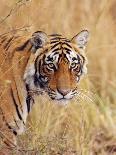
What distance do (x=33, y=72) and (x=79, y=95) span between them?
1.15 feet

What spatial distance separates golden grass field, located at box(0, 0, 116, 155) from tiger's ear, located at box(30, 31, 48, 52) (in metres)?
0.08

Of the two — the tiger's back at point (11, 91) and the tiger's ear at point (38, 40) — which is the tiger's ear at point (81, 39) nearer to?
the tiger's ear at point (38, 40)

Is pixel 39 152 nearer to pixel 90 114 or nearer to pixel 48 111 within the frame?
pixel 48 111

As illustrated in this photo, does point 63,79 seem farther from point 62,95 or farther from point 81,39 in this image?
point 81,39

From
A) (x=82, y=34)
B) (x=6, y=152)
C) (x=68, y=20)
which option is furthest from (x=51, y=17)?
(x=6, y=152)

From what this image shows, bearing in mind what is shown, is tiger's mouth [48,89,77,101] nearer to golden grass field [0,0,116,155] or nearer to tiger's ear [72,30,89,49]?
golden grass field [0,0,116,155]

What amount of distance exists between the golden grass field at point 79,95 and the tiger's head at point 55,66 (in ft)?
0.42

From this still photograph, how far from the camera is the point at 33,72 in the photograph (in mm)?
5051

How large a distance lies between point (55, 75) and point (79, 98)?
11.5 inches

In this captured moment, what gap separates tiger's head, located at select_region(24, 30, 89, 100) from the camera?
16.0 feet

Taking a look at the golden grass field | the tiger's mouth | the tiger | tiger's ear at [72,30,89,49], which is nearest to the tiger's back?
the tiger

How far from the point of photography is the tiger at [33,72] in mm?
4902

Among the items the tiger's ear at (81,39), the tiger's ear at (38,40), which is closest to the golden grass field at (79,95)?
the tiger's ear at (38,40)

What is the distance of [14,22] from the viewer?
6832mm
